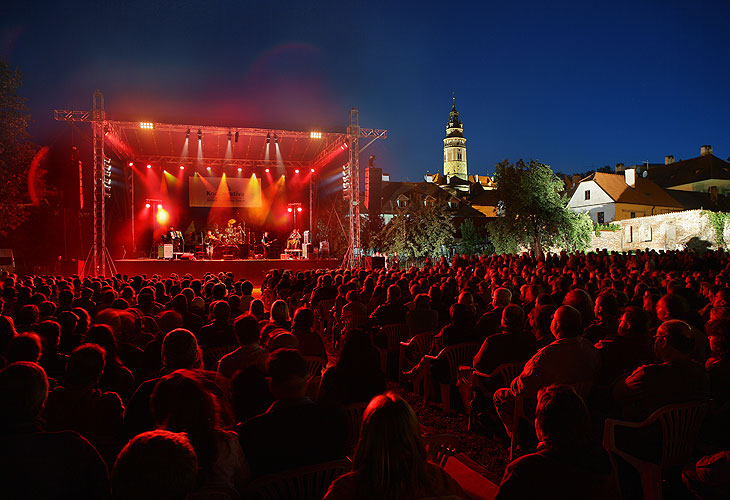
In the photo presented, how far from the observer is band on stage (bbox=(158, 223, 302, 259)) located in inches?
863

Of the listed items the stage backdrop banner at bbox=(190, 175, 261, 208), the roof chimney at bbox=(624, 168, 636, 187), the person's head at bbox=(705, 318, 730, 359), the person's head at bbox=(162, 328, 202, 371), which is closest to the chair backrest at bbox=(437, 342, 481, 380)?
the person's head at bbox=(705, 318, 730, 359)

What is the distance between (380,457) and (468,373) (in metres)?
3.15

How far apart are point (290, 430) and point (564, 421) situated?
1130mm

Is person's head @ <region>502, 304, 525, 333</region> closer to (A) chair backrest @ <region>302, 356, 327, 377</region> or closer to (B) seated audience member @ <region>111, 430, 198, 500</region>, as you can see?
(A) chair backrest @ <region>302, 356, 327, 377</region>

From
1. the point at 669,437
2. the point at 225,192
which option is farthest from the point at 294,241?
the point at 669,437

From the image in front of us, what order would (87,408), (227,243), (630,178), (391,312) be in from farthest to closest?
(630,178) → (227,243) → (391,312) → (87,408)

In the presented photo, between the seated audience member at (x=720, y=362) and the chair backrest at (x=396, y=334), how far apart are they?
3694 mm

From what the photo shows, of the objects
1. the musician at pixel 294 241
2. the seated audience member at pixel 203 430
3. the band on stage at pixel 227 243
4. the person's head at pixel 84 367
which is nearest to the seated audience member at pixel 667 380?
the seated audience member at pixel 203 430

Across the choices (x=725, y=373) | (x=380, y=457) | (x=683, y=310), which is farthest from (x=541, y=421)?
(x=683, y=310)

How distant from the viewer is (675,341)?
9.83 feet

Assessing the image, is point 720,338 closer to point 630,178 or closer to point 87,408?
point 87,408

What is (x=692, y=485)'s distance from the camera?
2.34 metres

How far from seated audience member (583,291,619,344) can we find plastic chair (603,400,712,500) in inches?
68.8

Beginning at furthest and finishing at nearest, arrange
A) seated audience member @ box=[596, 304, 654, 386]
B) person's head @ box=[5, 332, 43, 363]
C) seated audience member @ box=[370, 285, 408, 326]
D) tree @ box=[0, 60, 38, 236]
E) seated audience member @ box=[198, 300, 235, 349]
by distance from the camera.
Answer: tree @ box=[0, 60, 38, 236]
seated audience member @ box=[370, 285, 408, 326]
seated audience member @ box=[198, 300, 235, 349]
seated audience member @ box=[596, 304, 654, 386]
person's head @ box=[5, 332, 43, 363]
